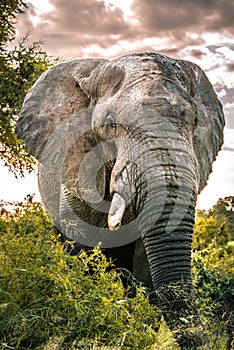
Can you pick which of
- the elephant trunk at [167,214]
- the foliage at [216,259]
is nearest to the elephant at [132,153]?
the elephant trunk at [167,214]

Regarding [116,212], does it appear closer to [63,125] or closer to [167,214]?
[167,214]

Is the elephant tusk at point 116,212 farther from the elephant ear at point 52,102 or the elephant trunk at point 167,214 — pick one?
the elephant ear at point 52,102

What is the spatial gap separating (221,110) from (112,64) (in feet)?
5.99

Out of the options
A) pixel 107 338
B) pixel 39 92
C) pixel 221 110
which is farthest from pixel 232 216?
pixel 107 338

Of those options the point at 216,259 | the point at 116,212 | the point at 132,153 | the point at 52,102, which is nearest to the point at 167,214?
the point at 116,212

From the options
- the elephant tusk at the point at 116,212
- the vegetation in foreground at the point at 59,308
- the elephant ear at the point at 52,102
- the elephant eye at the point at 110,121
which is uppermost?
the elephant ear at the point at 52,102

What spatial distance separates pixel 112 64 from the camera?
6133 mm

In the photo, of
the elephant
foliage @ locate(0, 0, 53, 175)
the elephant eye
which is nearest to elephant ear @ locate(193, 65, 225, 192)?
the elephant

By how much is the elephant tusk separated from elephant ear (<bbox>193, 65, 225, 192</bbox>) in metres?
1.56

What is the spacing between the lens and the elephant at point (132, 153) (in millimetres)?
4953

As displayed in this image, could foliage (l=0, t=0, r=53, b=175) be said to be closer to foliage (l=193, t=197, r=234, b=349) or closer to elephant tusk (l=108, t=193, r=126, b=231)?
foliage (l=193, t=197, r=234, b=349)

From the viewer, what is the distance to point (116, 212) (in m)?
5.04

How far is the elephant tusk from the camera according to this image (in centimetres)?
493

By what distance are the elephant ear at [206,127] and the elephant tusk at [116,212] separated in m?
1.56
